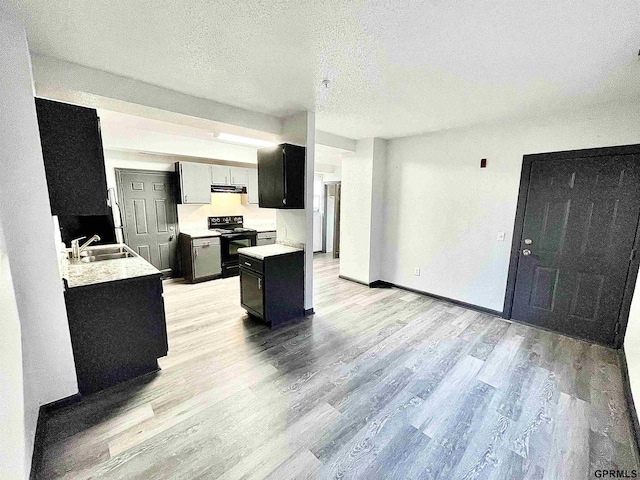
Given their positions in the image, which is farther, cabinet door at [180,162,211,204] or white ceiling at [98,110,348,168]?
cabinet door at [180,162,211,204]

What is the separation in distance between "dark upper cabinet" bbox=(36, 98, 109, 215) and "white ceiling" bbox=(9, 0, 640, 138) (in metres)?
0.47

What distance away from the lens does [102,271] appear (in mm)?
2279

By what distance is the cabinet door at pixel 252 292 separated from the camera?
3.11m

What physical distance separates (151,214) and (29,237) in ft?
10.1

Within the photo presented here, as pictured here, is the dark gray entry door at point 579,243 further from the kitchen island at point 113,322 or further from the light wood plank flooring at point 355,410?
the kitchen island at point 113,322

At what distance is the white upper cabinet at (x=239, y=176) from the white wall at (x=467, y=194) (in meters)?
2.72

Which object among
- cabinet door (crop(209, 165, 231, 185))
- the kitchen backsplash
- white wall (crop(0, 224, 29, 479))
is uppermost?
cabinet door (crop(209, 165, 231, 185))

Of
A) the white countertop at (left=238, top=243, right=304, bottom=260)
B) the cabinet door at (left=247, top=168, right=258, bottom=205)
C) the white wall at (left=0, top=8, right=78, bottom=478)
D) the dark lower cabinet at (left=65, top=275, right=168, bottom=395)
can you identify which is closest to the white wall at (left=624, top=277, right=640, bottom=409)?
the white countertop at (left=238, top=243, right=304, bottom=260)

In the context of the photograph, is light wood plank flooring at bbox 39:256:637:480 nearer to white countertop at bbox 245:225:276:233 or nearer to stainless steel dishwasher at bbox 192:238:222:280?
stainless steel dishwasher at bbox 192:238:222:280

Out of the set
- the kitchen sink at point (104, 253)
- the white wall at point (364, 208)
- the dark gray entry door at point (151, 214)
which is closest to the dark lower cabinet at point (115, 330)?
the kitchen sink at point (104, 253)

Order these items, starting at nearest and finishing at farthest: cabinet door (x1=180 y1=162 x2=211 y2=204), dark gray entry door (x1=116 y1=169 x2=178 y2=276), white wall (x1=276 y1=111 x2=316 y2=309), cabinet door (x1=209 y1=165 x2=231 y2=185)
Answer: white wall (x1=276 y1=111 x2=316 y2=309)
dark gray entry door (x1=116 y1=169 x2=178 y2=276)
cabinet door (x1=180 y1=162 x2=211 y2=204)
cabinet door (x1=209 y1=165 x2=231 y2=185)

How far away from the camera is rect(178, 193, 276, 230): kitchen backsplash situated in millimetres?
5011

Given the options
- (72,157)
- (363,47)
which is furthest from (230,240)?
(363,47)

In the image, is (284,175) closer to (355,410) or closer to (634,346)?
(355,410)
